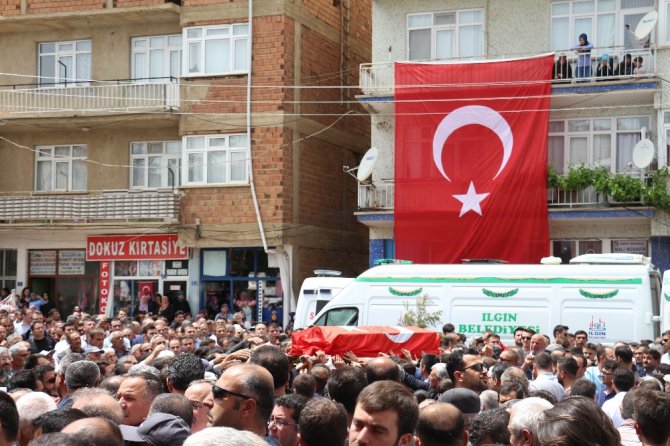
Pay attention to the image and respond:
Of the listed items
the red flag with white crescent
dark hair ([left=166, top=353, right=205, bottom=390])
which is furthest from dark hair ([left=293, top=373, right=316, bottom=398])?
the red flag with white crescent

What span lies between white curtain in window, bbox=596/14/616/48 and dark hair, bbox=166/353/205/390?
20288 mm

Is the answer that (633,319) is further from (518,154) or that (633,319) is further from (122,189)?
(122,189)

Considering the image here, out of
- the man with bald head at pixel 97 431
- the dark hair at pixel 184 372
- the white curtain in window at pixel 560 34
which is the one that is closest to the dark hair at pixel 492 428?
the dark hair at pixel 184 372

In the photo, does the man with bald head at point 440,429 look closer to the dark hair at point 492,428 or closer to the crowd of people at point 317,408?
the crowd of people at point 317,408

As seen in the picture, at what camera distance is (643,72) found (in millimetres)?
24703

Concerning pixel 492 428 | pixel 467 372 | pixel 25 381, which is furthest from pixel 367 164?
pixel 492 428

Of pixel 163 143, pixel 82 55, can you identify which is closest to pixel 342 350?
pixel 163 143

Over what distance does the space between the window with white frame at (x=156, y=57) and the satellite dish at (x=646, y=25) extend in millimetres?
12596

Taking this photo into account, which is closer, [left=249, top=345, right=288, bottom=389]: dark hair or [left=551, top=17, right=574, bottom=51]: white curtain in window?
[left=249, top=345, right=288, bottom=389]: dark hair

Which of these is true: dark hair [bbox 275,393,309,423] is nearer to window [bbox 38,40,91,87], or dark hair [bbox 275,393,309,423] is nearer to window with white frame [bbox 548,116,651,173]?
window with white frame [bbox 548,116,651,173]

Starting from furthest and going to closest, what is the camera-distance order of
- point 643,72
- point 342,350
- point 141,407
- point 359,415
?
point 643,72 < point 342,350 < point 141,407 < point 359,415

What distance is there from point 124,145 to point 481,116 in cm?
1059

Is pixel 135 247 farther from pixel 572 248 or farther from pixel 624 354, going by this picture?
pixel 624 354

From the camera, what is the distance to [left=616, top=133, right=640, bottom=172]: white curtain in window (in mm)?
25348
